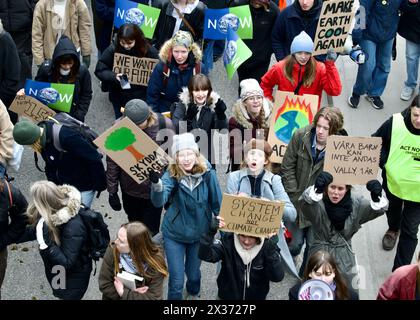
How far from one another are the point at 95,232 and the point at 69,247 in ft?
0.77

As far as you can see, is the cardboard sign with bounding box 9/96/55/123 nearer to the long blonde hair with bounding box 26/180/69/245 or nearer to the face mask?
the face mask

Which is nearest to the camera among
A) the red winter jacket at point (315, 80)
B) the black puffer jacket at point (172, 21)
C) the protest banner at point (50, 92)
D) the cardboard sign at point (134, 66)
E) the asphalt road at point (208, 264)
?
the asphalt road at point (208, 264)

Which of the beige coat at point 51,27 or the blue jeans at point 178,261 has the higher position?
the beige coat at point 51,27

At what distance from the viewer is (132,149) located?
22.3 ft

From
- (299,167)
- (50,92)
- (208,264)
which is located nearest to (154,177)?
(299,167)

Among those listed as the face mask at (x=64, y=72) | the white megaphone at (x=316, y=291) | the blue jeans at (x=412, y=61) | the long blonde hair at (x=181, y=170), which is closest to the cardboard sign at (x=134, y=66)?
the face mask at (x=64, y=72)

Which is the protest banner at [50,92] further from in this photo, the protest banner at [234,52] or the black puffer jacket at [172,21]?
the black puffer jacket at [172,21]

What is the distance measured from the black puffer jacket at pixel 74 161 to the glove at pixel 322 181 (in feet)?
6.31

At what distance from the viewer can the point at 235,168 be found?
787 cm

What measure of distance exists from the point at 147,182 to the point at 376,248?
2.35 m

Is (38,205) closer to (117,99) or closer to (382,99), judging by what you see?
(117,99)

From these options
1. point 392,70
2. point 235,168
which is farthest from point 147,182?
point 392,70

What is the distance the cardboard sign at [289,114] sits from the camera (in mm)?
7832
